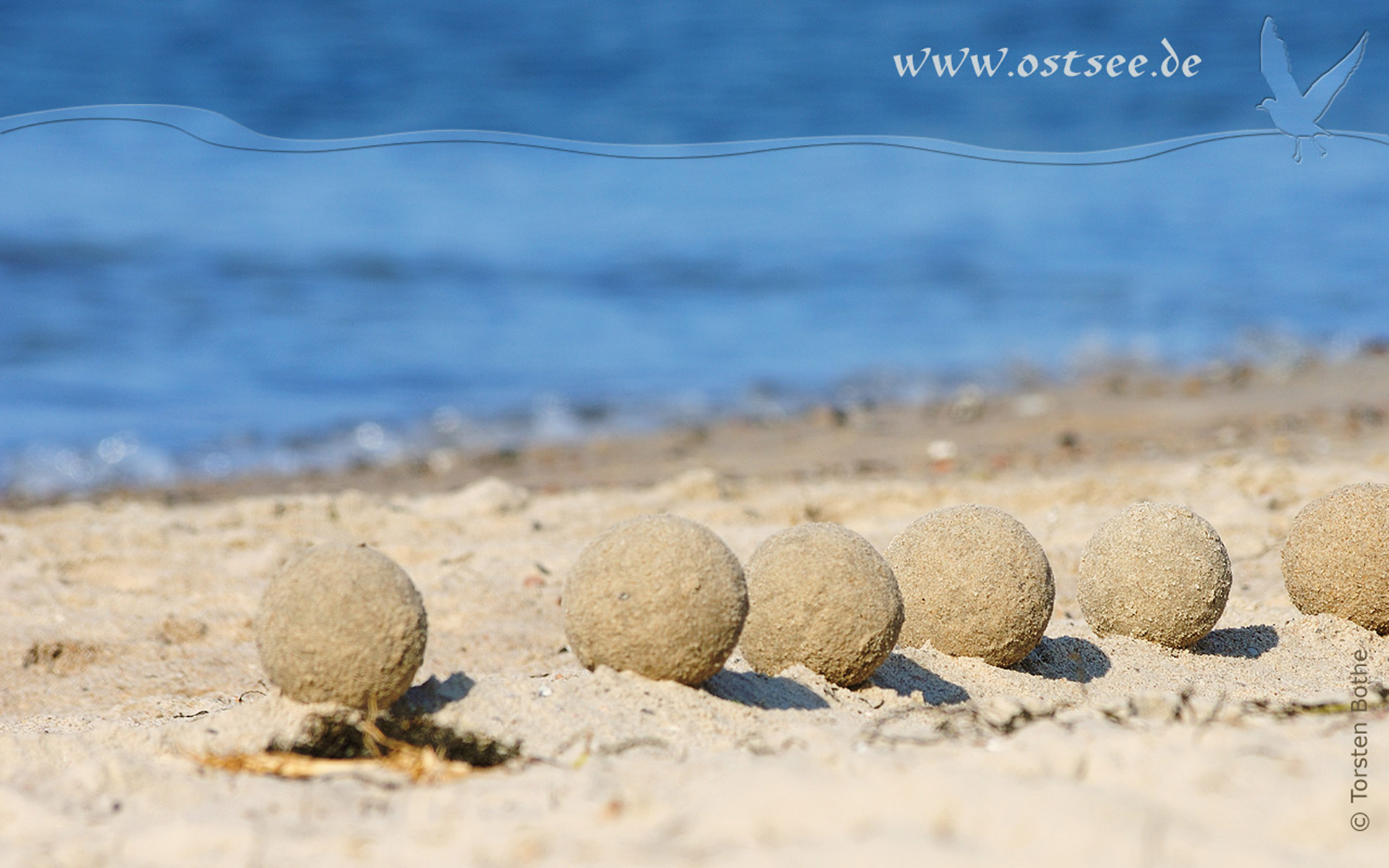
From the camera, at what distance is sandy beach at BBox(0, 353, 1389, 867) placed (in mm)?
3359

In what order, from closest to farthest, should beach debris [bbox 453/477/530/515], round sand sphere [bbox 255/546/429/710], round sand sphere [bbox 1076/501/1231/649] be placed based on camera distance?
1. round sand sphere [bbox 255/546/429/710]
2. round sand sphere [bbox 1076/501/1231/649]
3. beach debris [bbox 453/477/530/515]

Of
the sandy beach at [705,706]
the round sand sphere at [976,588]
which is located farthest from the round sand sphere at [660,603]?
the round sand sphere at [976,588]

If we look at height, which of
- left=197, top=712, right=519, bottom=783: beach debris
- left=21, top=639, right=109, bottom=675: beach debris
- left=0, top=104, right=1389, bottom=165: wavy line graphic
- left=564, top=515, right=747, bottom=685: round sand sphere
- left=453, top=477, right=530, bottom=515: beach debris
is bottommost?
left=21, top=639, right=109, bottom=675: beach debris

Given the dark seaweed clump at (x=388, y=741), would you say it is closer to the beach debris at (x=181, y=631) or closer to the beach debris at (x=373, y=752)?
the beach debris at (x=373, y=752)

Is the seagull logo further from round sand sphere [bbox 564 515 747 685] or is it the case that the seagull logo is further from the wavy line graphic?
round sand sphere [bbox 564 515 747 685]

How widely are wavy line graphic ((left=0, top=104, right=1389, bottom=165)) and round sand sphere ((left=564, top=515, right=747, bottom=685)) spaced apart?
4234 mm

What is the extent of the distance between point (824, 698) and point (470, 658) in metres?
2.98

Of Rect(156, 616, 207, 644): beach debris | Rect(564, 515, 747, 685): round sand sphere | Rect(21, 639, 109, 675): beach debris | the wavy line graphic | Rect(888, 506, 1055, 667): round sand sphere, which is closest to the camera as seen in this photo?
Rect(564, 515, 747, 685): round sand sphere

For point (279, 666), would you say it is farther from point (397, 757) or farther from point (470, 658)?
point (470, 658)

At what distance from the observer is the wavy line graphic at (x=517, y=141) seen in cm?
853

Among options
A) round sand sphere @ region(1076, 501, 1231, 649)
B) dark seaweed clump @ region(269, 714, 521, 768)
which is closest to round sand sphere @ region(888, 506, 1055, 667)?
round sand sphere @ region(1076, 501, 1231, 649)

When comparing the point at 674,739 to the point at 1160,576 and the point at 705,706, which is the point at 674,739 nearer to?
the point at 705,706

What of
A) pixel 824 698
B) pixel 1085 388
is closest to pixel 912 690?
pixel 824 698

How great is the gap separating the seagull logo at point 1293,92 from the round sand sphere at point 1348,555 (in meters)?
2.69
